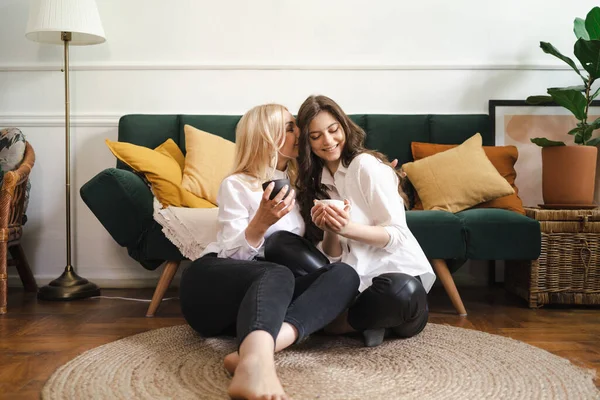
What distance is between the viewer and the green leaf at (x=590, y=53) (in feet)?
9.07

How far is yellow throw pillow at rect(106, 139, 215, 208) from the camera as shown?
257 cm

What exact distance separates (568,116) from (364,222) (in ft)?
6.13

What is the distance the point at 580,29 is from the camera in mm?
Result: 2959

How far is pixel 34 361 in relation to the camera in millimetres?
1802

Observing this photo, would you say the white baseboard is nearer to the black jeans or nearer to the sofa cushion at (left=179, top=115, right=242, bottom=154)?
the sofa cushion at (left=179, top=115, right=242, bottom=154)

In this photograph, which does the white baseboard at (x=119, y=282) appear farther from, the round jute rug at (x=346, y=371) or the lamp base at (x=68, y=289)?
the round jute rug at (x=346, y=371)

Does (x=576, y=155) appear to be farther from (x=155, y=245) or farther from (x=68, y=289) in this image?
(x=68, y=289)

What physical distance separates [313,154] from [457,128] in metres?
1.32

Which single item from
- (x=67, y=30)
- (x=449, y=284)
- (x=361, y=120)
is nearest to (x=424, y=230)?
(x=449, y=284)

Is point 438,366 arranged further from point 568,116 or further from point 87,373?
point 568,116

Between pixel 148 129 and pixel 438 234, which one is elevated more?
pixel 148 129

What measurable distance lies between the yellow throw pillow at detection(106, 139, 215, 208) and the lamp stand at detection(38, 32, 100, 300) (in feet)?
1.68

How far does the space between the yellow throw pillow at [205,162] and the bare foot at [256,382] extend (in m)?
1.52

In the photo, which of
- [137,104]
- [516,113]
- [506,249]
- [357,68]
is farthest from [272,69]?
[506,249]
